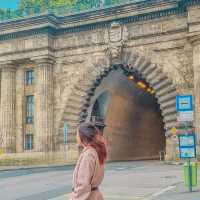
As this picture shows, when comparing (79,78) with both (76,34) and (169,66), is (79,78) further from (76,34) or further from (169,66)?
(169,66)

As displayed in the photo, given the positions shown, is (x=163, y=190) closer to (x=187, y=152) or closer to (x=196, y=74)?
(x=187, y=152)

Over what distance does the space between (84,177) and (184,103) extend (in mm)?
11091

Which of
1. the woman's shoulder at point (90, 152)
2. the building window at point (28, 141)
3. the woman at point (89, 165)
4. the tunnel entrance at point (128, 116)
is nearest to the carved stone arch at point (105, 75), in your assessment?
the tunnel entrance at point (128, 116)

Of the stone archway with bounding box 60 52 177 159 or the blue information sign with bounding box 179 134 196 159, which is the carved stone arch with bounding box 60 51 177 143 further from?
the blue information sign with bounding box 179 134 196 159

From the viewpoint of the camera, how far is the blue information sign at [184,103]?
15.3 meters

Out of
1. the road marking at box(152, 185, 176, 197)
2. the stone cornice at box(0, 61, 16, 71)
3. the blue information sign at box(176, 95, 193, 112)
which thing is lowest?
the road marking at box(152, 185, 176, 197)

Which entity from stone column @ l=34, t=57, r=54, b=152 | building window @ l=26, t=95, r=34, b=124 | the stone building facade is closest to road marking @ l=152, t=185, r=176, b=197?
the stone building facade

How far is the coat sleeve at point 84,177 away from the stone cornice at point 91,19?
30.0 meters

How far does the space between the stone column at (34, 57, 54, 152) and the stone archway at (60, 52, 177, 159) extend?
1322mm

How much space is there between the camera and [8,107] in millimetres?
39594

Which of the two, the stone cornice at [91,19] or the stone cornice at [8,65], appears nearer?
the stone cornice at [91,19]

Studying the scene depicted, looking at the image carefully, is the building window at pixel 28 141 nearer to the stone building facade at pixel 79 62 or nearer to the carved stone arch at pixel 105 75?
the stone building facade at pixel 79 62

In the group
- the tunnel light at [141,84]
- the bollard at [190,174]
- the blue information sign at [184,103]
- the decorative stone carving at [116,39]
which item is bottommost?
the bollard at [190,174]

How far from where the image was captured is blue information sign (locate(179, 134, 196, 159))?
15.0m
